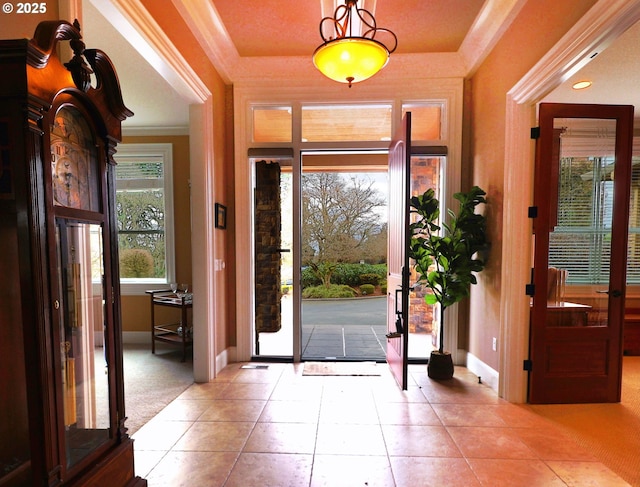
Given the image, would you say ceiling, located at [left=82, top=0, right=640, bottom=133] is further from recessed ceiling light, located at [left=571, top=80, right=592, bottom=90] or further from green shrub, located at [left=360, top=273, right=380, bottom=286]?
green shrub, located at [left=360, top=273, right=380, bottom=286]

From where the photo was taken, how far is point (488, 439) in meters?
2.25

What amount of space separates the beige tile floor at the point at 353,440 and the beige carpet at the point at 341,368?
0.30 meters

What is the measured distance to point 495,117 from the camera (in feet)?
10.1

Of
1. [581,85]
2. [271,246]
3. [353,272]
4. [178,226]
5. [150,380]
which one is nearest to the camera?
[150,380]

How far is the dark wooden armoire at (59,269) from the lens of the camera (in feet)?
3.48

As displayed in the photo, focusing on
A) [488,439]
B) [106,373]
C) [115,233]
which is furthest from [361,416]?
[115,233]

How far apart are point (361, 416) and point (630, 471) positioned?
1.65m

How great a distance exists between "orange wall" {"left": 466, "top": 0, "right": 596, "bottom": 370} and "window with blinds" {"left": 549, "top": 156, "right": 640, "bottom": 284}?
479mm

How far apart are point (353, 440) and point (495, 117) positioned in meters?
3.05

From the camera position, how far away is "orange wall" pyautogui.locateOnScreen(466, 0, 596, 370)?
2.38m

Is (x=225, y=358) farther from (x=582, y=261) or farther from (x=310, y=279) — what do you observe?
(x=310, y=279)

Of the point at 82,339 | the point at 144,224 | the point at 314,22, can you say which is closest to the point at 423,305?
the point at 314,22

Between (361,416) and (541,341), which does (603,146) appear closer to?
(541,341)

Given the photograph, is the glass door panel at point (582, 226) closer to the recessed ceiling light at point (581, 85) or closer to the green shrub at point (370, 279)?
the recessed ceiling light at point (581, 85)
